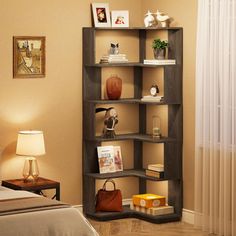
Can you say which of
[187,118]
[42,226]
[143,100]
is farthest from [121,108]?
[42,226]

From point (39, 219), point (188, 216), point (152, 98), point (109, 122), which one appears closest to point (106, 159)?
point (109, 122)

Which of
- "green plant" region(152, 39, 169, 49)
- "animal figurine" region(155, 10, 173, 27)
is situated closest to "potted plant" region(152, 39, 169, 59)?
"green plant" region(152, 39, 169, 49)

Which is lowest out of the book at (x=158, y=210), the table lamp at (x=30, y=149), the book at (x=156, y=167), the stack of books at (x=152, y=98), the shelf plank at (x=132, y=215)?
the shelf plank at (x=132, y=215)

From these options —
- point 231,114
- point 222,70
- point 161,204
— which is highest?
point 222,70

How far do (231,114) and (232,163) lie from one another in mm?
451

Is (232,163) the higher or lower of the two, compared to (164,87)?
lower

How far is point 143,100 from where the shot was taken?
290 inches

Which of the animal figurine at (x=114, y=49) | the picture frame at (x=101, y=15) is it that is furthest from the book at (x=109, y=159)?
the picture frame at (x=101, y=15)

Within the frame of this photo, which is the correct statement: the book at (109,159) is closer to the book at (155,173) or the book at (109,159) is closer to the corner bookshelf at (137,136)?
the corner bookshelf at (137,136)

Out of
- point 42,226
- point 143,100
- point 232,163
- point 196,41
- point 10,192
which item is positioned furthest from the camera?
point 143,100

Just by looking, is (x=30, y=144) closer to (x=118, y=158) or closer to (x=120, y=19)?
(x=118, y=158)

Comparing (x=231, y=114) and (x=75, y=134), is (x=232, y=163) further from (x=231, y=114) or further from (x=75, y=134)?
(x=75, y=134)

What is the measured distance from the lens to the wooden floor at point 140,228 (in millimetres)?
6738

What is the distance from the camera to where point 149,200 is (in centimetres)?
726
